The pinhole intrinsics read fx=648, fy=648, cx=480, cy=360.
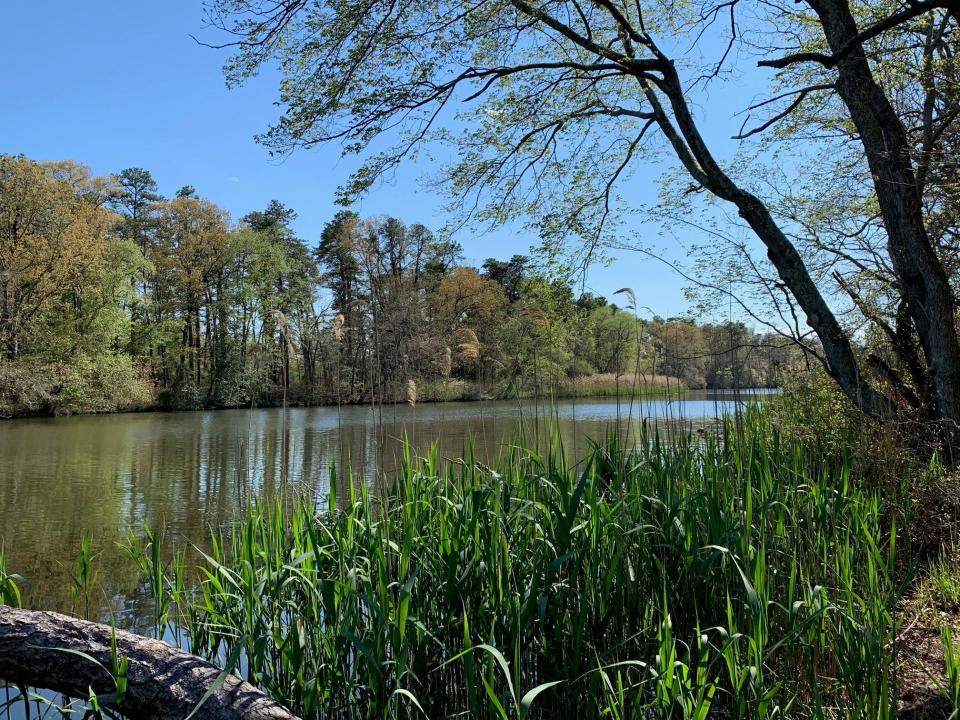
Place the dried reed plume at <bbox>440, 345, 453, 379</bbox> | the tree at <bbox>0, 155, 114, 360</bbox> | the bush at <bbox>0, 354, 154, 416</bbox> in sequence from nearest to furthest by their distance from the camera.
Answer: the dried reed plume at <bbox>440, 345, 453, 379</bbox>, the bush at <bbox>0, 354, 154, 416</bbox>, the tree at <bbox>0, 155, 114, 360</bbox>

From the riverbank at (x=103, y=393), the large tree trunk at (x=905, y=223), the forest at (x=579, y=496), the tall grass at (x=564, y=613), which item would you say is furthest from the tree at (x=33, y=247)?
the large tree trunk at (x=905, y=223)

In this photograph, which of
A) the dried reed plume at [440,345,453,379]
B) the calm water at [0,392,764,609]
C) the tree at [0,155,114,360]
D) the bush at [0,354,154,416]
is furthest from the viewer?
the tree at [0,155,114,360]

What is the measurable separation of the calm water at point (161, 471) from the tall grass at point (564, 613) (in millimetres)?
409

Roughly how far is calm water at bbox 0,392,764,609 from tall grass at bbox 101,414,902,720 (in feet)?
1.34

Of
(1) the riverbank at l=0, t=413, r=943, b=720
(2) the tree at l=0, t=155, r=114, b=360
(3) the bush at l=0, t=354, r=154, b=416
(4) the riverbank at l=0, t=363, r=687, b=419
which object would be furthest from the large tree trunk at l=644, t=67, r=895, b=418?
(2) the tree at l=0, t=155, r=114, b=360

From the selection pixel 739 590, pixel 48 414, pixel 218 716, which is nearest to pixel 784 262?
pixel 739 590

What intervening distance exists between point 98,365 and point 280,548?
28.5 metres

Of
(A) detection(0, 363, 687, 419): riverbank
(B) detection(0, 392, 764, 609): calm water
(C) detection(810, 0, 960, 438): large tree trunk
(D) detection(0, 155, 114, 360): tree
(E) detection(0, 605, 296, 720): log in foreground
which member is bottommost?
(B) detection(0, 392, 764, 609): calm water

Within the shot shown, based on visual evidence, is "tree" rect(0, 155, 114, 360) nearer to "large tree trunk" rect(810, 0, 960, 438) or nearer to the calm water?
the calm water

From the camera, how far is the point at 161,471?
11.5 m

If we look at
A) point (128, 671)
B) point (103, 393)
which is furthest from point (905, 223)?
point (103, 393)

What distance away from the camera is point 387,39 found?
6.55 metres

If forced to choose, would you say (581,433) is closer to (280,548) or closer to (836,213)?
(836,213)

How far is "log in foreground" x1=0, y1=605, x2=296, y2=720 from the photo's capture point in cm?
219
